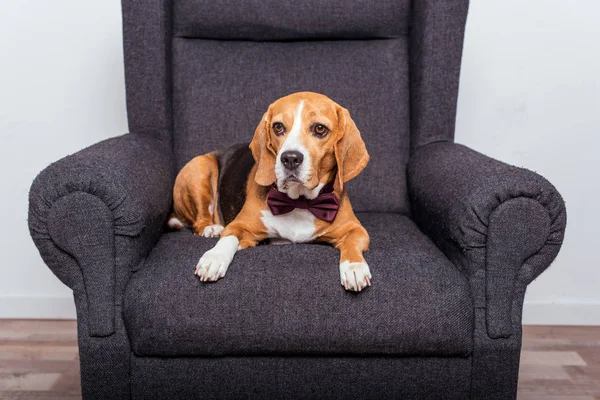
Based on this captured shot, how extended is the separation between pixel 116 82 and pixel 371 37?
1.27 metres

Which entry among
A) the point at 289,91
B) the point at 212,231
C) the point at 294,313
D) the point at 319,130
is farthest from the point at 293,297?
the point at 289,91

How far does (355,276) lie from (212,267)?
1.41 feet

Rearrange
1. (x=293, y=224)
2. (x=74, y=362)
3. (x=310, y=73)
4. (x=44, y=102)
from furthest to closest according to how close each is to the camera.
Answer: (x=44, y=102), (x=310, y=73), (x=74, y=362), (x=293, y=224)

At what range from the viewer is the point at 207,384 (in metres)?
1.99

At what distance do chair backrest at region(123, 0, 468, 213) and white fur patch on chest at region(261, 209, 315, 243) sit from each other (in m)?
0.63

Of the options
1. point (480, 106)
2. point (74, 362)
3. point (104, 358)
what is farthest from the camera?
point (480, 106)

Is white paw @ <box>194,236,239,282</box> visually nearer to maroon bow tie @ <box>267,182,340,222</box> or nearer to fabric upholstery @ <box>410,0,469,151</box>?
maroon bow tie @ <box>267,182,340,222</box>

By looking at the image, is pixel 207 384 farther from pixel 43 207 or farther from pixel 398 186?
pixel 398 186

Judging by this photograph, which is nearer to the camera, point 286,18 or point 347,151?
point 347,151

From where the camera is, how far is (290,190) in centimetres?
216

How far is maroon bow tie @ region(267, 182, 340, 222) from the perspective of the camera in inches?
86.7

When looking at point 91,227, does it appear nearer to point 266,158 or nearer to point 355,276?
point 266,158

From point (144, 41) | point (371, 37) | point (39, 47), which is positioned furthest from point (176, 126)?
point (371, 37)

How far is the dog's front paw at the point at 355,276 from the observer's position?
6.18 ft
